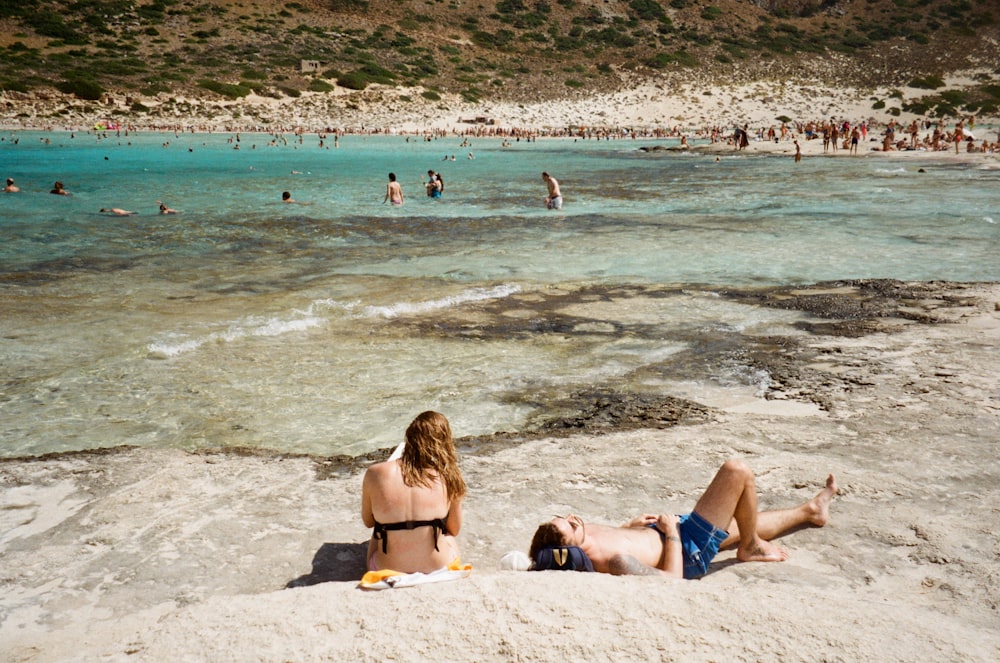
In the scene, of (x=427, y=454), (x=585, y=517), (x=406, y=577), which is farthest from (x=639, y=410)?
(x=406, y=577)

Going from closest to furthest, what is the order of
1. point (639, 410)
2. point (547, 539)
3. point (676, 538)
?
point (547, 539) → point (676, 538) → point (639, 410)

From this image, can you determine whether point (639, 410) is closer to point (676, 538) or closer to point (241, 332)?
point (676, 538)

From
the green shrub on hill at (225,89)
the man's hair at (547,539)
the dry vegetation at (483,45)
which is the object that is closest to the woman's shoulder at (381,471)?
the man's hair at (547,539)

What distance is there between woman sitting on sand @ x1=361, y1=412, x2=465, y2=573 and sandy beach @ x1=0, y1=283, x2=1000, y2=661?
0.31 meters

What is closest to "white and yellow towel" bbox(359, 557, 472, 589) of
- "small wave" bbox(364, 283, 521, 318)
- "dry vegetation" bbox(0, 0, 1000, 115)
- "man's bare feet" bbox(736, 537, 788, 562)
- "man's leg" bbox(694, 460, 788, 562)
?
"man's leg" bbox(694, 460, 788, 562)

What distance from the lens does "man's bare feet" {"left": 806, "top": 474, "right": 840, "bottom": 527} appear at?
482 cm

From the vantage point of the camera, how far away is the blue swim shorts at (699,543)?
169 inches

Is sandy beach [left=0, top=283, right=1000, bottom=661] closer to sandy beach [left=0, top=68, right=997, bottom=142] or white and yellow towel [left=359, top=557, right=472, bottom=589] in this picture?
white and yellow towel [left=359, top=557, right=472, bottom=589]

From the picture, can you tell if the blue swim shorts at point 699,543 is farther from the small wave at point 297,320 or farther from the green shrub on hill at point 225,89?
the green shrub on hill at point 225,89

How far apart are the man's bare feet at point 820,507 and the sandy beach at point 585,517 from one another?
9cm

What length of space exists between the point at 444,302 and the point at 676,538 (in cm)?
759

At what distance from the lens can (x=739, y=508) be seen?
4.39 m

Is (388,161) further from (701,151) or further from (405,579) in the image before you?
(405,579)

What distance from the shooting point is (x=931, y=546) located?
4504 millimetres
